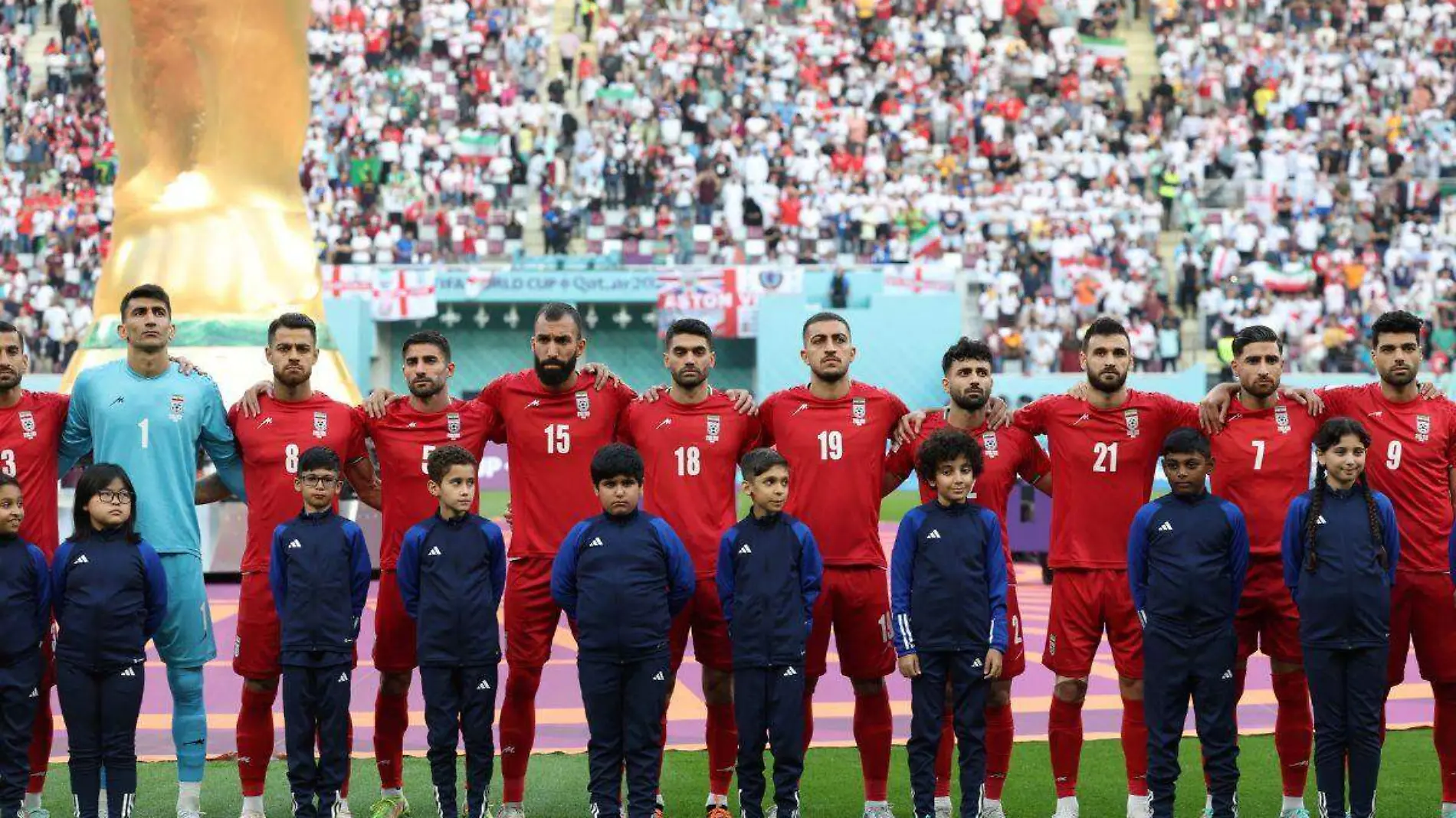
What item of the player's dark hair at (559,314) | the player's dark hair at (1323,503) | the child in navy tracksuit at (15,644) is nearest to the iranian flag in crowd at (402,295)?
the player's dark hair at (559,314)

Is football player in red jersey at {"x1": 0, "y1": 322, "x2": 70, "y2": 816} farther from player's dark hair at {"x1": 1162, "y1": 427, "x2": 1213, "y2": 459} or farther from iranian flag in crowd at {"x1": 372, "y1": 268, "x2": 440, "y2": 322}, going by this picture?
iranian flag in crowd at {"x1": 372, "y1": 268, "x2": 440, "y2": 322}

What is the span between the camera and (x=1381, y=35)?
31000 mm

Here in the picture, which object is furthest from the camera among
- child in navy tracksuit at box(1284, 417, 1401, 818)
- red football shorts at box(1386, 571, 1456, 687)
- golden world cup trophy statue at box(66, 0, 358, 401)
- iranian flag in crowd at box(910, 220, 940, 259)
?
iranian flag in crowd at box(910, 220, 940, 259)

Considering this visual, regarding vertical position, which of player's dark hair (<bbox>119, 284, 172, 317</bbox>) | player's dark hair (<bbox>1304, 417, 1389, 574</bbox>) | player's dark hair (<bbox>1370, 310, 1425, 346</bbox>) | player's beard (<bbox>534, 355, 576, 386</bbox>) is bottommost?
player's dark hair (<bbox>1304, 417, 1389, 574</bbox>)

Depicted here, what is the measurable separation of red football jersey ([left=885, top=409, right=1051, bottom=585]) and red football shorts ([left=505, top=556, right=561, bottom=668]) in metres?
1.44

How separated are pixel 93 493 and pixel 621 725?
1.99 m

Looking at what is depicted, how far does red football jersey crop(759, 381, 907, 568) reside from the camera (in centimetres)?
659

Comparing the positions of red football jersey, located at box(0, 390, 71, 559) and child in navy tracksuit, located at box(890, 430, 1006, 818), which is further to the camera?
red football jersey, located at box(0, 390, 71, 559)

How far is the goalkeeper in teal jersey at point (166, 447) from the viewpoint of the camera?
646cm

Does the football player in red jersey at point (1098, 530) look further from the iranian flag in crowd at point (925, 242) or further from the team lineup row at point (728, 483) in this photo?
the iranian flag in crowd at point (925, 242)

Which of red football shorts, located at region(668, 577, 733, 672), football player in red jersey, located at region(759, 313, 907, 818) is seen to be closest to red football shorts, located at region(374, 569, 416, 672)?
red football shorts, located at region(668, 577, 733, 672)

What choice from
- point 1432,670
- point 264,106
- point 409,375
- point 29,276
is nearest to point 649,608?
point 409,375

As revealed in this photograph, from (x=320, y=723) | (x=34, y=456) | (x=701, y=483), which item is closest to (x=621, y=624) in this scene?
(x=701, y=483)

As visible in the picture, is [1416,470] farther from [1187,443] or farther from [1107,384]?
[1107,384]
